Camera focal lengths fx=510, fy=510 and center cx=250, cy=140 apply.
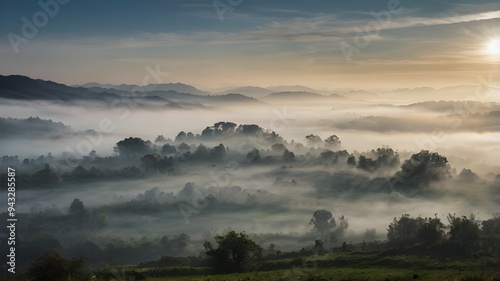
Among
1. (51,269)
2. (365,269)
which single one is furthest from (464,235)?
(51,269)

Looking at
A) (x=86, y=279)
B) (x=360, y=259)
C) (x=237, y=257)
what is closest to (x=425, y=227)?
(x=360, y=259)

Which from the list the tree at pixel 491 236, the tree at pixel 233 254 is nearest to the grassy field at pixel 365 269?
the tree at pixel 233 254

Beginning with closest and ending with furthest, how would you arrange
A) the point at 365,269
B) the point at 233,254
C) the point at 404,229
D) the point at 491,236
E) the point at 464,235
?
1. the point at 365,269
2. the point at 233,254
3. the point at 464,235
4. the point at 491,236
5. the point at 404,229

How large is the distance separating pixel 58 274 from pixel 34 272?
2.12m

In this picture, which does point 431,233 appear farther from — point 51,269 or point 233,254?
point 51,269

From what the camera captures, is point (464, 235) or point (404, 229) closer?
point (464, 235)

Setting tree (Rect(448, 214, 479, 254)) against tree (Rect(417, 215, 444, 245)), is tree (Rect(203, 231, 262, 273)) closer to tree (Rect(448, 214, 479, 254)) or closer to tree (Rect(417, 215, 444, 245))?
tree (Rect(448, 214, 479, 254))

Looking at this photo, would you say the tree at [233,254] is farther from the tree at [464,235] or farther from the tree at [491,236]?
the tree at [464,235]

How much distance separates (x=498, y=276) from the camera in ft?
146

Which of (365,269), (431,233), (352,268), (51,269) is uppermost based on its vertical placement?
(51,269)

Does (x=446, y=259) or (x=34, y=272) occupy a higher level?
(x=34, y=272)

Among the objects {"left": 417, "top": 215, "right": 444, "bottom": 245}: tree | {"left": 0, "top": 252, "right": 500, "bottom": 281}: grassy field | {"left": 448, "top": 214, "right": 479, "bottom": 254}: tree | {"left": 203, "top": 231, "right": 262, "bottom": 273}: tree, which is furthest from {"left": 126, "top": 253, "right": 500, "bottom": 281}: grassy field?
{"left": 417, "top": 215, "right": 444, "bottom": 245}: tree

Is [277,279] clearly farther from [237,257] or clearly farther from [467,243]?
[467,243]

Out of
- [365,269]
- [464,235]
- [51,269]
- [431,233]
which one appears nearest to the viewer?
[51,269]
